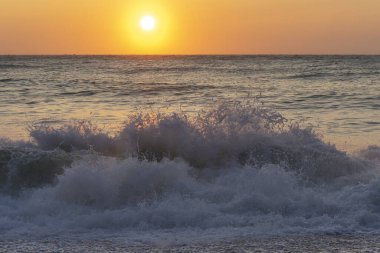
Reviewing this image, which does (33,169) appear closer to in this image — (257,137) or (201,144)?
(201,144)

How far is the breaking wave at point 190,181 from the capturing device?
6512mm

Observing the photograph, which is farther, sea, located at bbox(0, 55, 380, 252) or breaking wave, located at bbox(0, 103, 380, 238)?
breaking wave, located at bbox(0, 103, 380, 238)

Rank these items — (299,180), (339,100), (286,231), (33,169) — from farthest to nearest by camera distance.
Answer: (339,100)
(33,169)
(299,180)
(286,231)

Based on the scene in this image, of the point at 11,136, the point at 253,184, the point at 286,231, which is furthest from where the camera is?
the point at 11,136

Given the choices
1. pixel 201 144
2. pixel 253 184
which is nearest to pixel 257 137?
pixel 201 144

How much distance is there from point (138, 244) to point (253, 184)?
2495mm

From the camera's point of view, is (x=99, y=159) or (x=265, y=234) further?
(x=99, y=159)

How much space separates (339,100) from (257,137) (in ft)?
39.4

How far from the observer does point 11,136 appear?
12.5 metres

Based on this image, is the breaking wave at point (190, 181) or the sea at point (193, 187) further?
the breaking wave at point (190, 181)

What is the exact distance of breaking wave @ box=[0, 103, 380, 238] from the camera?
651 centimetres

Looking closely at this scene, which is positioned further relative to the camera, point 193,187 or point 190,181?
point 190,181

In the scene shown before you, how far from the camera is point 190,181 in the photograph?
795 cm

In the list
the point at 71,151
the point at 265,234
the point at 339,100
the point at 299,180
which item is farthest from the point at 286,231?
the point at 339,100
